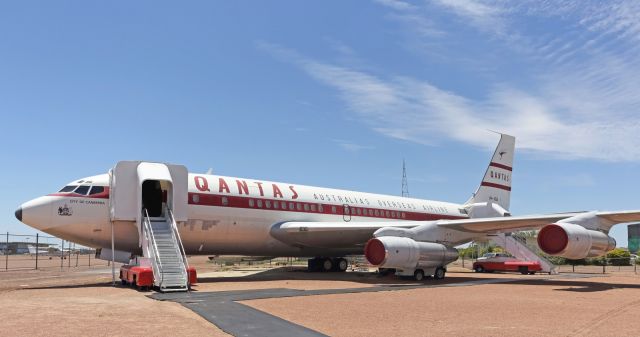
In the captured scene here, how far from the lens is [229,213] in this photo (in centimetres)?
A: 2138

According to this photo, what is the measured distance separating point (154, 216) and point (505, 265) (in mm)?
20241

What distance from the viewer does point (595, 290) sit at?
17922 millimetres

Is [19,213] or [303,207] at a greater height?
[303,207]

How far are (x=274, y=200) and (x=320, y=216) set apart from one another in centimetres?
274

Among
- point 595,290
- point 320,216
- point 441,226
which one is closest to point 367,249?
point 441,226

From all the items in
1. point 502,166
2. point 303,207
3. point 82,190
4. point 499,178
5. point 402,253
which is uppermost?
point 502,166

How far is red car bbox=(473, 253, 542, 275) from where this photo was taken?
30798mm

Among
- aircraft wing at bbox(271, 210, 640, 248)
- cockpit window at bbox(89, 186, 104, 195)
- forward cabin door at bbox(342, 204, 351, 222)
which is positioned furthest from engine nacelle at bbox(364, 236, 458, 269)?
cockpit window at bbox(89, 186, 104, 195)

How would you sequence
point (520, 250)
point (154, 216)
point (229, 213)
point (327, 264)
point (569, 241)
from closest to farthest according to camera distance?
1. point (569, 241)
2. point (154, 216)
3. point (229, 213)
4. point (327, 264)
5. point (520, 250)

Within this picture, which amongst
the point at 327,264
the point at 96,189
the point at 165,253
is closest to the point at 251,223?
Result: the point at 165,253

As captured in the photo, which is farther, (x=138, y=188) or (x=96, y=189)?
(x=96, y=189)

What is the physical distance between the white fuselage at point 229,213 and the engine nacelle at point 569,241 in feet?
32.5

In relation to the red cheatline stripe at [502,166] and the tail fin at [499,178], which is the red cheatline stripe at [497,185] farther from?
the red cheatline stripe at [502,166]

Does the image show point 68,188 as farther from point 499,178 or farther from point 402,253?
point 499,178
